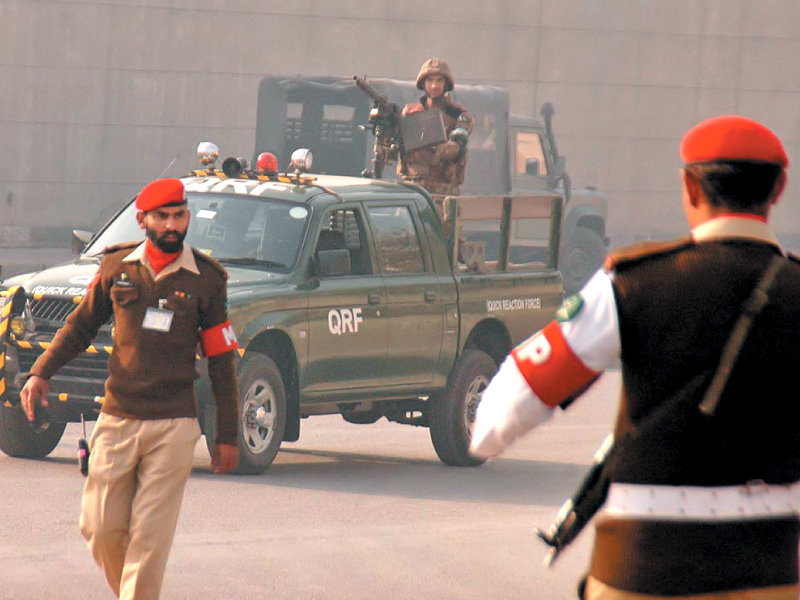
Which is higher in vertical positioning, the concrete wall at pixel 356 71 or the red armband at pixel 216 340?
the concrete wall at pixel 356 71

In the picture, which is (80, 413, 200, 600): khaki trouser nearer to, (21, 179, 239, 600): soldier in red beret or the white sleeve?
(21, 179, 239, 600): soldier in red beret

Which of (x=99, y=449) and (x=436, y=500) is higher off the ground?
(x=99, y=449)

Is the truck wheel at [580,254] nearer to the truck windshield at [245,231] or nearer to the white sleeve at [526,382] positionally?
the truck windshield at [245,231]

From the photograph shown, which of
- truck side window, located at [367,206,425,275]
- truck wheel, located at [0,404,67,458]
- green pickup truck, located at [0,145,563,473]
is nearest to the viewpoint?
green pickup truck, located at [0,145,563,473]

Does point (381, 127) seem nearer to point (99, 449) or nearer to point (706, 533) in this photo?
point (99, 449)

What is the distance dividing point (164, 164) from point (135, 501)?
23.3 meters

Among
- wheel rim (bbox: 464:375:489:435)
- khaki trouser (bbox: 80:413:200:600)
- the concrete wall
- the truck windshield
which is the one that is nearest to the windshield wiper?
the truck windshield

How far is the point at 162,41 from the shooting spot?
93.4 feet

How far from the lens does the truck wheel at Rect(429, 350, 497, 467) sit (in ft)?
37.1

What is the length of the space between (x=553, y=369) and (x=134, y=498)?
120 inches

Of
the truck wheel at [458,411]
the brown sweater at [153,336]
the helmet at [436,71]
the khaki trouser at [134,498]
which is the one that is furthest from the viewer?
the helmet at [436,71]

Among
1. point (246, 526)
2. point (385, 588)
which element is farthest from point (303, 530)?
point (385, 588)

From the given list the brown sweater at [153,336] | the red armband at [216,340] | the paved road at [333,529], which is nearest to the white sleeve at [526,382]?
the brown sweater at [153,336]

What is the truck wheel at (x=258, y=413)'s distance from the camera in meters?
9.85
